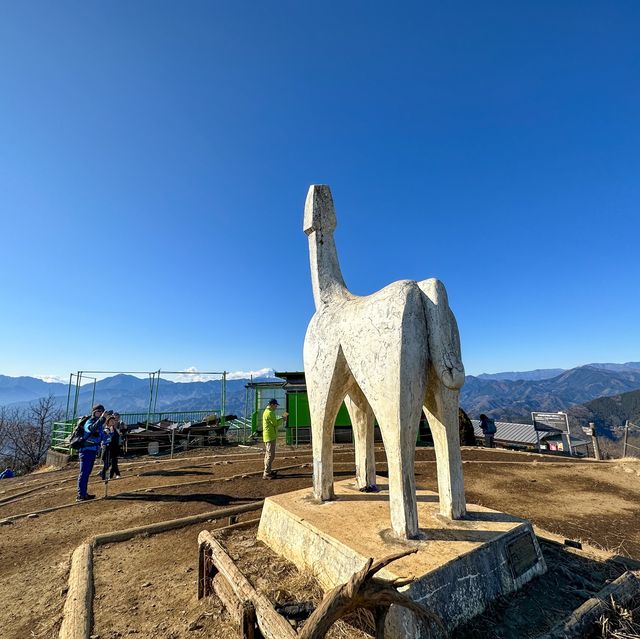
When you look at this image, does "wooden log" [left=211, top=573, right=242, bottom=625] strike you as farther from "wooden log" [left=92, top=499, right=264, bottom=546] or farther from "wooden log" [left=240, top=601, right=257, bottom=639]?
"wooden log" [left=92, top=499, right=264, bottom=546]

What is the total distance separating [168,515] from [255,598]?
4.50 metres

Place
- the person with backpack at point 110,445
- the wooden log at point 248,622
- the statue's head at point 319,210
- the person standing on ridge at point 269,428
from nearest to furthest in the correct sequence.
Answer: the wooden log at point 248,622 < the statue's head at point 319,210 < the person with backpack at point 110,445 < the person standing on ridge at point 269,428

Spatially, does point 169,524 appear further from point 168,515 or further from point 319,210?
point 319,210

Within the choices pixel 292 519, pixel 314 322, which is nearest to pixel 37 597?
pixel 292 519

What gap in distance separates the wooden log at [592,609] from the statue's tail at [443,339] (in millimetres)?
1901

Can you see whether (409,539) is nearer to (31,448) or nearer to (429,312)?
(429,312)

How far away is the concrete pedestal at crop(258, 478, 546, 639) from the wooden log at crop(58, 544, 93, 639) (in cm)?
191

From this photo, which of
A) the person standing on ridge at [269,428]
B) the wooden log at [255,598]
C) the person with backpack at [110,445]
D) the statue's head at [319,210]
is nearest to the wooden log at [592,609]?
the wooden log at [255,598]

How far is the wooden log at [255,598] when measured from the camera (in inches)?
101

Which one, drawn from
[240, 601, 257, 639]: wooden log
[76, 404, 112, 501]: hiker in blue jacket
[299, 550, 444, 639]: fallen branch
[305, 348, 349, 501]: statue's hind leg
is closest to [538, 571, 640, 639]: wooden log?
[299, 550, 444, 639]: fallen branch

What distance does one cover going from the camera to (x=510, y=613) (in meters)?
3.08

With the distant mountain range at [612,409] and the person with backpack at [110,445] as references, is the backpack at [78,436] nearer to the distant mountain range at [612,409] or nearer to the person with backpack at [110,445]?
the person with backpack at [110,445]

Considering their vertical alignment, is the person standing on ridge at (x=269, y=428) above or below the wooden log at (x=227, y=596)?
above

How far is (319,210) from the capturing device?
17.7 ft
